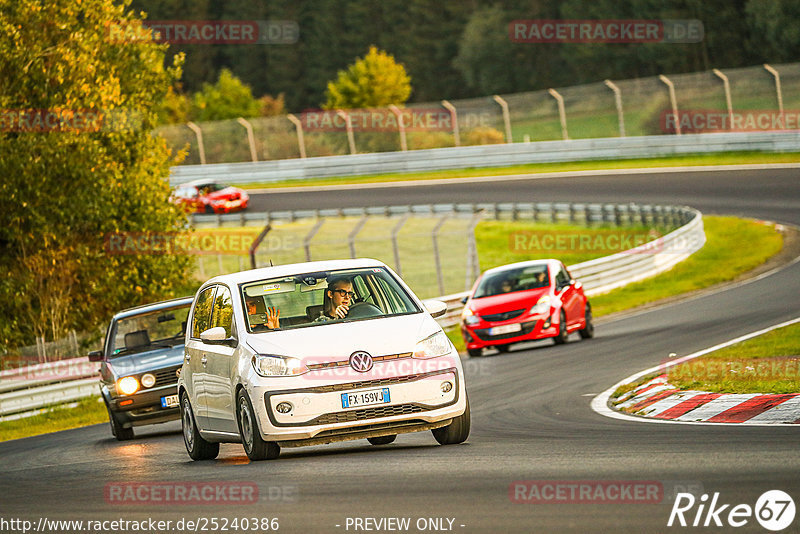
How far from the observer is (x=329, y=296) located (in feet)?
35.0

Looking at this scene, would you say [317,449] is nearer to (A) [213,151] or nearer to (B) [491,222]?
(B) [491,222]

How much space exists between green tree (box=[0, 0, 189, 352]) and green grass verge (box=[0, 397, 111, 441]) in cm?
553

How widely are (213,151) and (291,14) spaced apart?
64.2 metres

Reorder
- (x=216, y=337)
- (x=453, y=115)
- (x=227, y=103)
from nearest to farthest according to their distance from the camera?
(x=216, y=337) < (x=453, y=115) < (x=227, y=103)

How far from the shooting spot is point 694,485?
7.38 meters

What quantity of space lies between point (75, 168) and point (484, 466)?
20420 mm

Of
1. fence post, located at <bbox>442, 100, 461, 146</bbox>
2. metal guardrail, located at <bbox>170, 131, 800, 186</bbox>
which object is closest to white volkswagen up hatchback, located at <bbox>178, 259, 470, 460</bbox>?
metal guardrail, located at <bbox>170, 131, 800, 186</bbox>

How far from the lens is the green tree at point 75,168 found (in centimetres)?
2719

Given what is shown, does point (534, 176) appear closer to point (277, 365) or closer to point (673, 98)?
point (673, 98)

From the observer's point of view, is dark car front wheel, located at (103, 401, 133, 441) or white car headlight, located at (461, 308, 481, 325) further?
white car headlight, located at (461, 308, 481, 325)

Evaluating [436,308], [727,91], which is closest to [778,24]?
[727,91]

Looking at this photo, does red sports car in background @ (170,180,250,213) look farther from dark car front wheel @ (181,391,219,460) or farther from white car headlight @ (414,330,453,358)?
white car headlight @ (414,330,453,358)

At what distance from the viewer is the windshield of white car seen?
10.5m

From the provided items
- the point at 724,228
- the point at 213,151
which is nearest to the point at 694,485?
the point at 724,228
